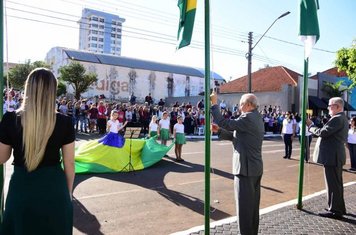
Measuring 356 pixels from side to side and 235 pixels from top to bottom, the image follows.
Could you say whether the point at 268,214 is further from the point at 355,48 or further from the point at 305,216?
the point at 355,48

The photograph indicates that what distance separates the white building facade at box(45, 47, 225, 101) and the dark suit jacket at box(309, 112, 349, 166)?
50.0 meters

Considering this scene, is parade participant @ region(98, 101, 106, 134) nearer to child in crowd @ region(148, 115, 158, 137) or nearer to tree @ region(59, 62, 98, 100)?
child in crowd @ region(148, 115, 158, 137)

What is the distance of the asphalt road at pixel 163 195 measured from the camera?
6.03m

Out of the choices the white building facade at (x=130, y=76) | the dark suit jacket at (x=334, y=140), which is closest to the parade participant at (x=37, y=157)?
the dark suit jacket at (x=334, y=140)

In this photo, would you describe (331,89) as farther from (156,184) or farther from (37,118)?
(37,118)

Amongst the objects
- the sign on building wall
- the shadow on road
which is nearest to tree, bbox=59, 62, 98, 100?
the sign on building wall

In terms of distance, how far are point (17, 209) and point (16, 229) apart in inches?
6.6

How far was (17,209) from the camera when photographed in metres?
2.91

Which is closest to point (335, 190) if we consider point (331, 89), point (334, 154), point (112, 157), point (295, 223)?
point (334, 154)

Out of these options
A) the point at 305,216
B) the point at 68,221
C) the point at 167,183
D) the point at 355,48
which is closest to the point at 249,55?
the point at 355,48

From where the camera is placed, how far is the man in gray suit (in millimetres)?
4750

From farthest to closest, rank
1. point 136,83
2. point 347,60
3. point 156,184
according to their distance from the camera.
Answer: point 136,83 < point 347,60 < point 156,184

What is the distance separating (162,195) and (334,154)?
3635 mm

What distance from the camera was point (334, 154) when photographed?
6430 mm
